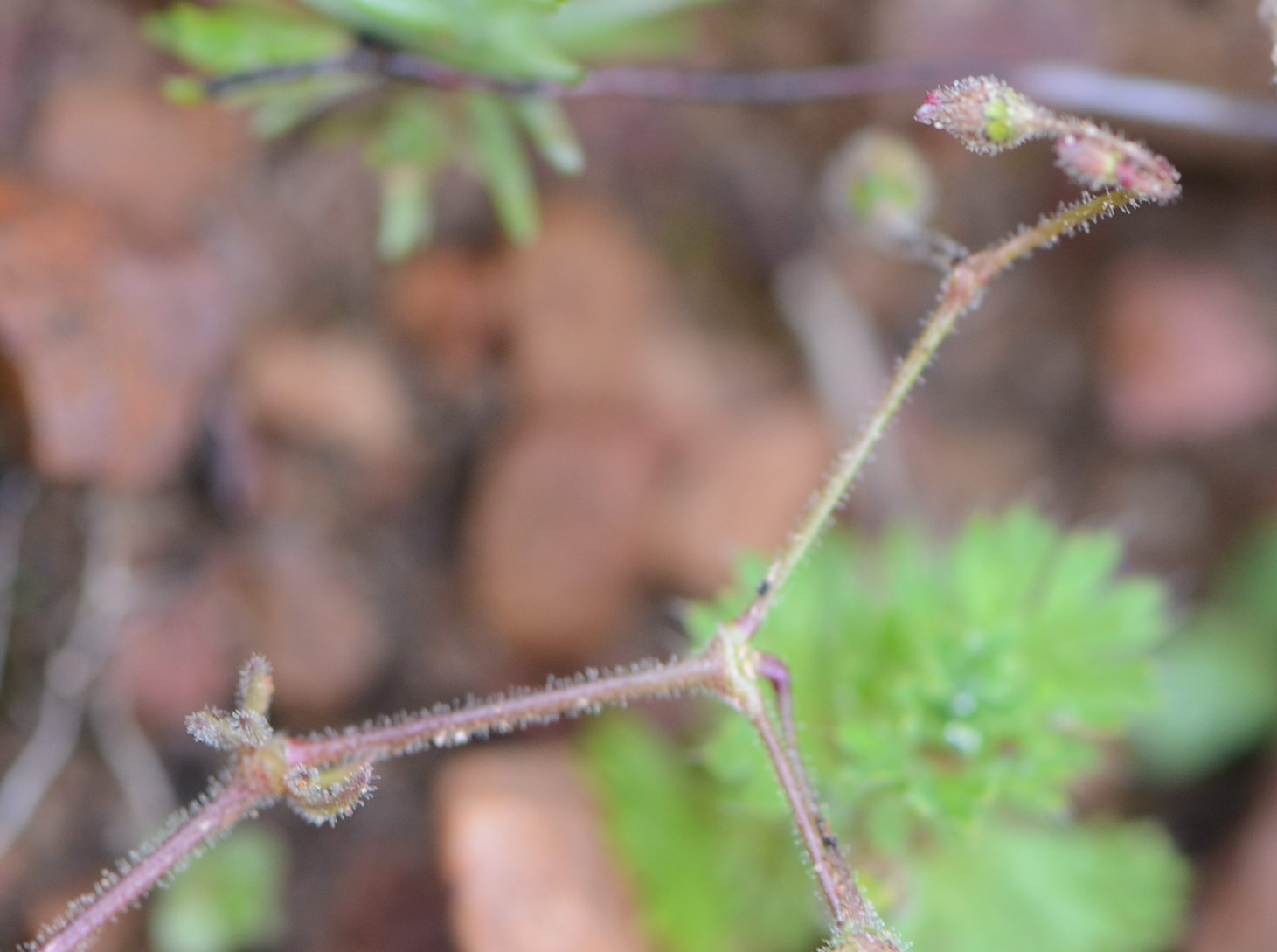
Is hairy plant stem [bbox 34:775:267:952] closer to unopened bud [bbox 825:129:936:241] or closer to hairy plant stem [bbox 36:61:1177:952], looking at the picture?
hairy plant stem [bbox 36:61:1177:952]

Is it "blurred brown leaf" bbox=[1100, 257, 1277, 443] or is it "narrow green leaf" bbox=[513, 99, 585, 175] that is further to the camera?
"blurred brown leaf" bbox=[1100, 257, 1277, 443]

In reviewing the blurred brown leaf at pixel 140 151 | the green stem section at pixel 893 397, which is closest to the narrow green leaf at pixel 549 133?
the blurred brown leaf at pixel 140 151

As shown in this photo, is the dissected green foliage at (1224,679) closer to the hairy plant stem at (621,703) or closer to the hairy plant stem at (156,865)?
the hairy plant stem at (621,703)

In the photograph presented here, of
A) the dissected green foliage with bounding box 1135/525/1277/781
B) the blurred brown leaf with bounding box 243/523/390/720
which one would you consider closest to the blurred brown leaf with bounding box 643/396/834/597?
the blurred brown leaf with bounding box 243/523/390/720

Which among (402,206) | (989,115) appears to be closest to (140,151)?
(402,206)

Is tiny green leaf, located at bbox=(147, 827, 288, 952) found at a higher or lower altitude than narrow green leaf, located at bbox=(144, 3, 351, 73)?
lower

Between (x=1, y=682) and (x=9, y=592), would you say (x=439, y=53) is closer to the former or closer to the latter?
(x=9, y=592)
